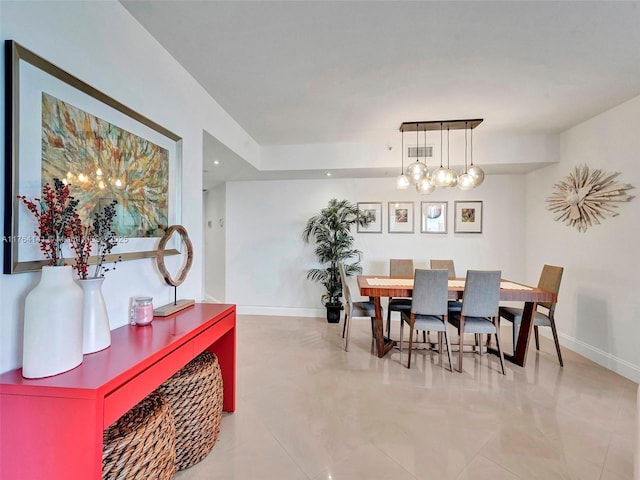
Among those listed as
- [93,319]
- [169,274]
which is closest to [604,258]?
[169,274]

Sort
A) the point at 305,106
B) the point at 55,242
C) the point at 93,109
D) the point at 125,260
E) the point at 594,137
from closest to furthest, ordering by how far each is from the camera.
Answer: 1. the point at 55,242
2. the point at 93,109
3. the point at 125,260
4. the point at 305,106
5. the point at 594,137

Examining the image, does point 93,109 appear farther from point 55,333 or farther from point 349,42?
point 349,42

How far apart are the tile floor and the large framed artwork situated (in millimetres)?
1447

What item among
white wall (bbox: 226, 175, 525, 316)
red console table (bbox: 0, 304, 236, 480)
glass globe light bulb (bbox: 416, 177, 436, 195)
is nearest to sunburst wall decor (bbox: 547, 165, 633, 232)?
white wall (bbox: 226, 175, 525, 316)

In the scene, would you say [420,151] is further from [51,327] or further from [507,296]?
[51,327]

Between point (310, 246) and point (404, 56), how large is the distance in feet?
10.7

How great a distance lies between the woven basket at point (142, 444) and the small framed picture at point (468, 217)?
14.8 ft

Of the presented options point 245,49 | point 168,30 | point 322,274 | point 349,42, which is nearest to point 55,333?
point 168,30

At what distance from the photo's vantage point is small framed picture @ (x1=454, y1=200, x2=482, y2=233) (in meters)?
4.69

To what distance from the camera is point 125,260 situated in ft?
5.52

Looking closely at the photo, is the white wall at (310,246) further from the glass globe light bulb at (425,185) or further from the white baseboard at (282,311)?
the glass globe light bulb at (425,185)

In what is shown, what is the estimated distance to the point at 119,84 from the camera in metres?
1.66

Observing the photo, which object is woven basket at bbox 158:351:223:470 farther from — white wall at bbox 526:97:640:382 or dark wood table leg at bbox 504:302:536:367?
white wall at bbox 526:97:640:382

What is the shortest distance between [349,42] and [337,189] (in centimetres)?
299
